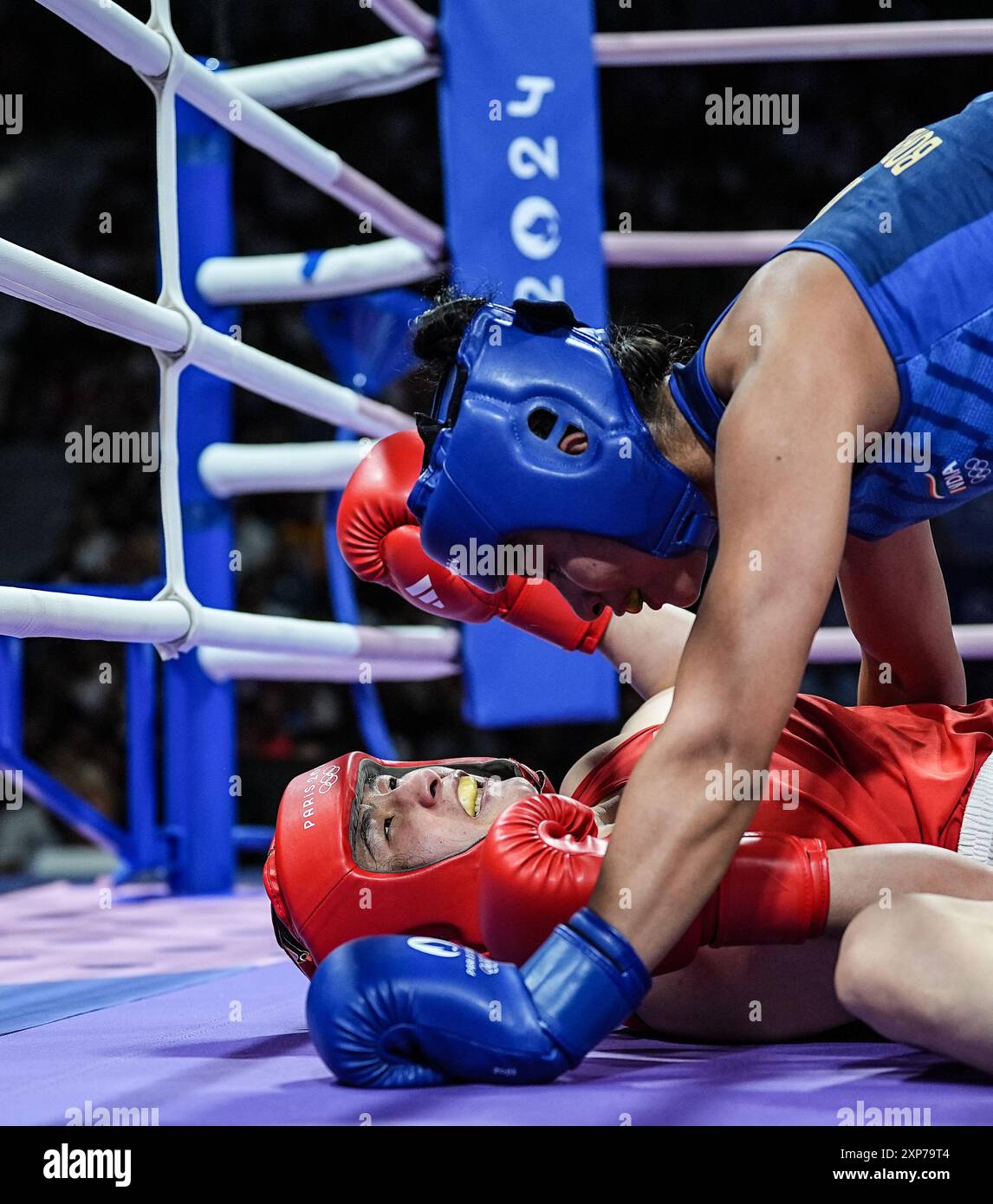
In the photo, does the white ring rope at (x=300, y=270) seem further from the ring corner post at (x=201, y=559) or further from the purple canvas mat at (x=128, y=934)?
the purple canvas mat at (x=128, y=934)

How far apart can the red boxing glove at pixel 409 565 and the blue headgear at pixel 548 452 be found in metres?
0.51

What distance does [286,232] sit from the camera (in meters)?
5.26

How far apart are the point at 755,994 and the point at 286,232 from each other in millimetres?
4480

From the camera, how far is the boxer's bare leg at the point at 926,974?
103 cm

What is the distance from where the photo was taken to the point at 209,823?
101 inches

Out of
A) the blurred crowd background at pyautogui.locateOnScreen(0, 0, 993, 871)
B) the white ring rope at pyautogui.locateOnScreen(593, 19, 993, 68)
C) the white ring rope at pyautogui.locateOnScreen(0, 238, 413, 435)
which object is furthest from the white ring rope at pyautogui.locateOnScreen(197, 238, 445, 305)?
the blurred crowd background at pyautogui.locateOnScreen(0, 0, 993, 871)

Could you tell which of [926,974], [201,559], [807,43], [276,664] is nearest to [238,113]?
[201,559]

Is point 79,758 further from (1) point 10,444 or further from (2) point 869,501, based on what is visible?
(2) point 869,501

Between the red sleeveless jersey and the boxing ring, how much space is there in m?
0.23

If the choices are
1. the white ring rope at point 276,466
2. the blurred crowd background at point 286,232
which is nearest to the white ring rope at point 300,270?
the white ring rope at point 276,466

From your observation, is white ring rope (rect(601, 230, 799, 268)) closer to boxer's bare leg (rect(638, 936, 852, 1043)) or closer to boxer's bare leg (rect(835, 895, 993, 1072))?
boxer's bare leg (rect(638, 936, 852, 1043))

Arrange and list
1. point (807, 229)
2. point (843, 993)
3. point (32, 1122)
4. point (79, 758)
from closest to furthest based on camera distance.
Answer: point (32, 1122) < point (843, 993) < point (807, 229) < point (79, 758)
